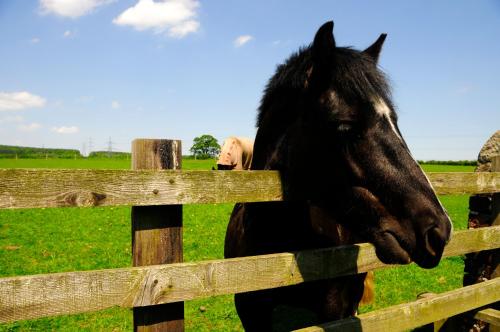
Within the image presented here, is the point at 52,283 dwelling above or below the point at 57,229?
above

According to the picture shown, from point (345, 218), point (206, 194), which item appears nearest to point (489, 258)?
point (345, 218)

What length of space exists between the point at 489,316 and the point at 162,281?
3.79 meters

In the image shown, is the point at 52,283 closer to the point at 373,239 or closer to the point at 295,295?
the point at 373,239

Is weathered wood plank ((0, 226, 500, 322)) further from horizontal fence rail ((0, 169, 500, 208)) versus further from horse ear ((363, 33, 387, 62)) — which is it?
horse ear ((363, 33, 387, 62))

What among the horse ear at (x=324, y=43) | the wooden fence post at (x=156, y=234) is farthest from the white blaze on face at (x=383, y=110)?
the wooden fence post at (x=156, y=234)

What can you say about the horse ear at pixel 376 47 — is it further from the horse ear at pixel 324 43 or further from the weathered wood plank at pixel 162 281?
the weathered wood plank at pixel 162 281

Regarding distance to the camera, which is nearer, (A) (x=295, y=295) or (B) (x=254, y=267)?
(B) (x=254, y=267)

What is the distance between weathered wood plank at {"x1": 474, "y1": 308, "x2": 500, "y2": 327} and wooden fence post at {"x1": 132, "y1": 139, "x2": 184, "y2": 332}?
3.58m

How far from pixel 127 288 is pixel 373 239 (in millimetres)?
1362

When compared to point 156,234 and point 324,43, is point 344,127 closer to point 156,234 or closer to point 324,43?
point 324,43

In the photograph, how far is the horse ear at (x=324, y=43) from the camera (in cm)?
226

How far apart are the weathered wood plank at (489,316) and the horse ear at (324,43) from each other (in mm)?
3505

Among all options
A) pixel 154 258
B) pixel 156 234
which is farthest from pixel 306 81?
pixel 154 258

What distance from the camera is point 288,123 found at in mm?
2600
